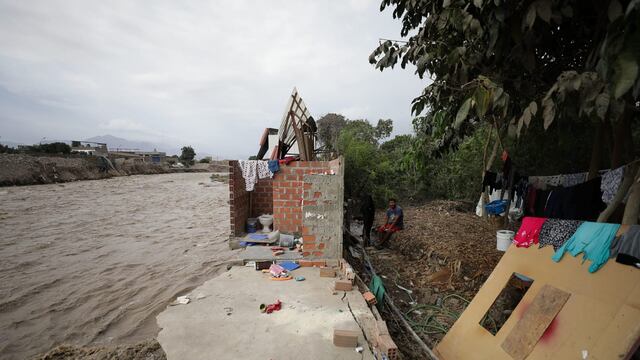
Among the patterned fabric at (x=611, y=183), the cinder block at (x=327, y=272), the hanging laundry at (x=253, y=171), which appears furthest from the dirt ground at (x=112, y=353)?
the patterned fabric at (x=611, y=183)

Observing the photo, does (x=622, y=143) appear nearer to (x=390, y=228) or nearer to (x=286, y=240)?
(x=390, y=228)

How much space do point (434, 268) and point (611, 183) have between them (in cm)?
330

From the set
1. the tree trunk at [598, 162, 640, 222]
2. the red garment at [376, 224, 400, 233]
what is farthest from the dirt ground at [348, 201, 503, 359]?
the tree trunk at [598, 162, 640, 222]

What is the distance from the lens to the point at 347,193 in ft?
35.2

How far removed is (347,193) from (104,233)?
25.2 feet

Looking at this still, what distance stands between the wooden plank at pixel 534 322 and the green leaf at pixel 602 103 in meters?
2.34

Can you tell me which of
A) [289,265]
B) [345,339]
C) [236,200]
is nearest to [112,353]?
[345,339]

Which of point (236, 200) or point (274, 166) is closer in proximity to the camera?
point (274, 166)

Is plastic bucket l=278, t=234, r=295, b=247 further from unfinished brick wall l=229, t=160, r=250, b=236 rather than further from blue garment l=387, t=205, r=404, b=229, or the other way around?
blue garment l=387, t=205, r=404, b=229

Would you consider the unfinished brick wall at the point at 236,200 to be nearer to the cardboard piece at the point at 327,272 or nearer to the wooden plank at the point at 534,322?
the cardboard piece at the point at 327,272

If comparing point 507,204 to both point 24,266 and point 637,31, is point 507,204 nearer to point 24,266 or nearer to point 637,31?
point 637,31

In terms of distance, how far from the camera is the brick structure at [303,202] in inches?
183

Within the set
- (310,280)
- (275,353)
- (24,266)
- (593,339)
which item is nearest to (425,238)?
(310,280)

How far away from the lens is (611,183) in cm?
382
